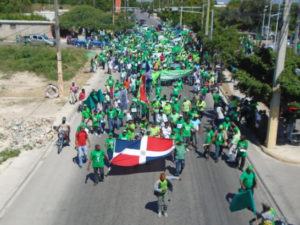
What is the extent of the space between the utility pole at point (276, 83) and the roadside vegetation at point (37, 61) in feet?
59.7

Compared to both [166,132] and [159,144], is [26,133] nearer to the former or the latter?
[166,132]

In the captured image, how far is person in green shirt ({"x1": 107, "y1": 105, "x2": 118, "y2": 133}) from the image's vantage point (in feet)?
55.6

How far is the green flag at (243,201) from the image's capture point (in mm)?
9875

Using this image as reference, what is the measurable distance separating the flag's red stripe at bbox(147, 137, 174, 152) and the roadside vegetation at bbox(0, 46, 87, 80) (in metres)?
18.3

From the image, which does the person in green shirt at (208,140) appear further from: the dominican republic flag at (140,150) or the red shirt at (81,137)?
the red shirt at (81,137)

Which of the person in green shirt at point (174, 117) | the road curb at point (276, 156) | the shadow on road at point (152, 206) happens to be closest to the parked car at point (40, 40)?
the person in green shirt at point (174, 117)

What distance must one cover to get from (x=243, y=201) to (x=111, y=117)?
26.8 ft

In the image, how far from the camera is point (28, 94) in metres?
25.7

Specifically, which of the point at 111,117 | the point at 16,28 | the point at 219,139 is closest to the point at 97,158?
the point at 219,139

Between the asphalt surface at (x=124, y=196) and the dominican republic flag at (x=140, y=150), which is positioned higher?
the dominican republic flag at (x=140, y=150)

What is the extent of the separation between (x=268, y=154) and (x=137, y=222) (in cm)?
721

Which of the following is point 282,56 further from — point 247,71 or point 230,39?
point 230,39

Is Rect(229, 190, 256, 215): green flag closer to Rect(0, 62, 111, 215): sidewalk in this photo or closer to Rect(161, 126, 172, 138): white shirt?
Rect(161, 126, 172, 138): white shirt

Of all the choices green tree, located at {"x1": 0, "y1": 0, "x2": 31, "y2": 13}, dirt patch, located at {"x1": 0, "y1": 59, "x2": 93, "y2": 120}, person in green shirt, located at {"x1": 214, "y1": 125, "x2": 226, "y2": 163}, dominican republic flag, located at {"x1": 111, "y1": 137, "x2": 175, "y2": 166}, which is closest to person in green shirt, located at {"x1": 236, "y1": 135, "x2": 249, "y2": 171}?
person in green shirt, located at {"x1": 214, "y1": 125, "x2": 226, "y2": 163}
